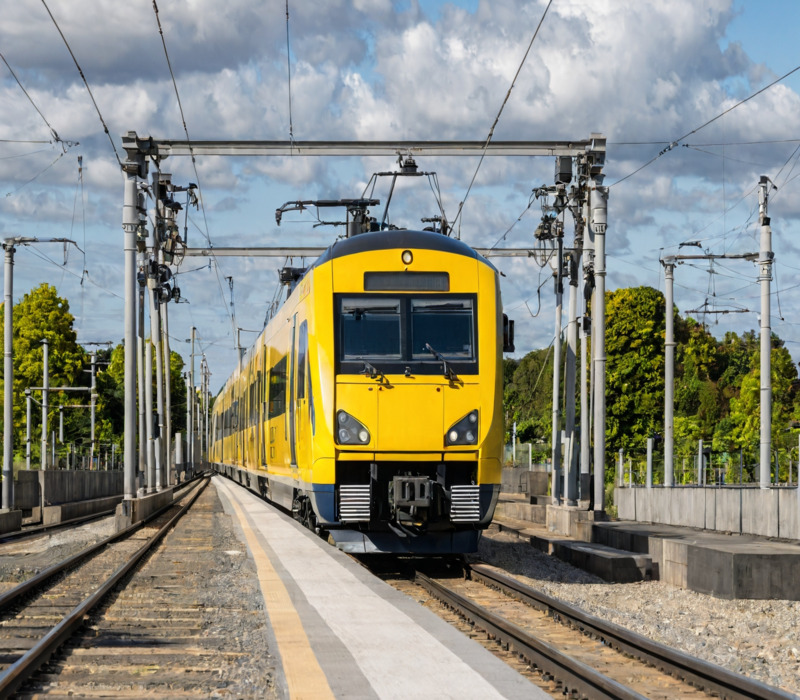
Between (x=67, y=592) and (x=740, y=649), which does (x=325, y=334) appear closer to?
(x=67, y=592)

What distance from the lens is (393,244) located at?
615 inches

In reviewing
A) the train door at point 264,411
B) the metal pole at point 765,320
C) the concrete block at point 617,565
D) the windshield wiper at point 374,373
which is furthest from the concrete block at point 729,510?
the windshield wiper at point 374,373

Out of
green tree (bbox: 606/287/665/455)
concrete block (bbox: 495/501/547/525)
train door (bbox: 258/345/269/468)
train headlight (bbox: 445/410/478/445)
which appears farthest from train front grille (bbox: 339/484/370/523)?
green tree (bbox: 606/287/665/455)

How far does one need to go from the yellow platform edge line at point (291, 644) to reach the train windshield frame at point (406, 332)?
2831mm

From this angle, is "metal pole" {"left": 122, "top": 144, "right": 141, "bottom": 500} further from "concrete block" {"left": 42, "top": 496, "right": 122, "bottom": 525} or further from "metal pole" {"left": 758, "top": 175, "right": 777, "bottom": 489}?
"metal pole" {"left": 758, "top": 175, "right": 777, "bottom": 489}

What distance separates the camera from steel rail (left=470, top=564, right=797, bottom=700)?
25.2 ft

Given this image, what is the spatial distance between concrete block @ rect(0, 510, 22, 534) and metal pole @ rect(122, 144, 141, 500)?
4844mm

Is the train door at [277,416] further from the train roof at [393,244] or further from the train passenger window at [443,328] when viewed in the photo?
the train passenger window at [443,328]

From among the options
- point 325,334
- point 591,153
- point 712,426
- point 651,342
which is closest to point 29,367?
point 651,342

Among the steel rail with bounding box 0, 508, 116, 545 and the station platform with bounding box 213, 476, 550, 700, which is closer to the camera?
the station platform with bounding box 213, 476, 550, 700

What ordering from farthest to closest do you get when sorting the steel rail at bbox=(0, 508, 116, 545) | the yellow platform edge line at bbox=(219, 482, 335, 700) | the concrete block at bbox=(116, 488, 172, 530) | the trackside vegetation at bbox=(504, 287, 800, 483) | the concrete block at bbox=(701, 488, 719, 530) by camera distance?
the trackside vegetation at bbox=(504, 287, 800, 483)
the steel rail at bbox=(0, 508, 116, 545)
the concrete block at bbox=(116, 488, 172, 530)
the concrete block at bbox=(701, 488, 719, 530)
the yellow platform edge line at bbox=(219, 482, 335, 700)

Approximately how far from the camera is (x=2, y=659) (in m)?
9.02

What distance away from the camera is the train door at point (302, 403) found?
15.6 m

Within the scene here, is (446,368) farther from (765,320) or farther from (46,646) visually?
(765,320)
